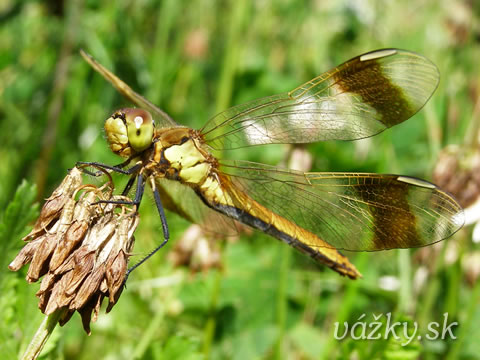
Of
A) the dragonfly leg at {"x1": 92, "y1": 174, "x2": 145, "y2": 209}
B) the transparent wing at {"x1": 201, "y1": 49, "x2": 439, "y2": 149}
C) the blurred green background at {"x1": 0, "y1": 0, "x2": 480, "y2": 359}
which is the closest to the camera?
the dragonfly leg at {"x1": 92, "y1": 174, "x2": 145, "y2": 209}

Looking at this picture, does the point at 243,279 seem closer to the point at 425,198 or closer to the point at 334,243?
the point at 334,243

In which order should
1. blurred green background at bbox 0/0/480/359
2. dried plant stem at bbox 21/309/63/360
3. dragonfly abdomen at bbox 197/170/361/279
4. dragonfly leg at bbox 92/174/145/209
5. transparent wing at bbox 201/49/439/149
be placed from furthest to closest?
1. blurred green background at bbox 0/0/480/359
2. dragonfly abdomen at bbox 197/170/361/279
3. transparent wing at bbox 201/49/439/149
4. dragonfly leg at bbox 92/174/145/209
5. dried plant stem at bbox 21/309/63/360

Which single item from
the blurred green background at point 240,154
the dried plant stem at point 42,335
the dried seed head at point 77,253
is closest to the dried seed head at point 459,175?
the blurred green background at point 240,154

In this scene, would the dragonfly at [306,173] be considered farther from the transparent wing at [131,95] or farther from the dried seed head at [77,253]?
the dried seed head at [77,253]

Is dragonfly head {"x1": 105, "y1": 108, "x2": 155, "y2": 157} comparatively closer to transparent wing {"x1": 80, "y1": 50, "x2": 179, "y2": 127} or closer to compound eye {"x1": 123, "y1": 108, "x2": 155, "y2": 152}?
compound eye {"x1": 123, "y1": 108, "x2": 155, "y2": 152}

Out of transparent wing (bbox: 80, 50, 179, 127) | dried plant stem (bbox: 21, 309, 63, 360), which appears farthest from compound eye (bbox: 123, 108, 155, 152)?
dried plant stem (bbox: 21, 309, 63, 360)

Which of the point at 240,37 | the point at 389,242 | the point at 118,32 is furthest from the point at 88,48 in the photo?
the point at 389,242
